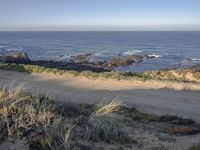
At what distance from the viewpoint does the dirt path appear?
17.2 meters

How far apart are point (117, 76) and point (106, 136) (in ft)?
47.8

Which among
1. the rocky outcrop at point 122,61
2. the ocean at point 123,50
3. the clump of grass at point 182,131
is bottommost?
the ocean at point 123,50

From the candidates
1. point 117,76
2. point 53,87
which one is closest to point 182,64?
point 117,76

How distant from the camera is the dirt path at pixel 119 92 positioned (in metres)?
17.2

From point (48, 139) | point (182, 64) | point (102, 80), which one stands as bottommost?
point (182, 64)

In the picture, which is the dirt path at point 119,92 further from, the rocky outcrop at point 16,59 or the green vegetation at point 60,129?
the rocky outcrop at point 16,59

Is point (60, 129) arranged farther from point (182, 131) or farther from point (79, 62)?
point (79, 62)

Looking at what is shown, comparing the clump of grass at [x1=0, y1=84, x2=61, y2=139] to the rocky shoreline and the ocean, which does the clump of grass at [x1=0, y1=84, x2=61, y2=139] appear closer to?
the rocky shoreline

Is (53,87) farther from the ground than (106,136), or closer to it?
closer to it

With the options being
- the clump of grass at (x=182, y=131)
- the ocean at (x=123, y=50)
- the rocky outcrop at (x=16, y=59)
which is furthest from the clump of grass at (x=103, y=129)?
the ocean at (x=123, y=50)

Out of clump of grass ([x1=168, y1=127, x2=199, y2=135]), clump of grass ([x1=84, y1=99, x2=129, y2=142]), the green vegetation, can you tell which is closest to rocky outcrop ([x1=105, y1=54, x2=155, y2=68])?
clump of grass ([x1=168, y1=127, x2=199, y2=135])

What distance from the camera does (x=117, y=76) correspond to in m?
24.2

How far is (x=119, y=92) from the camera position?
67.0 feet

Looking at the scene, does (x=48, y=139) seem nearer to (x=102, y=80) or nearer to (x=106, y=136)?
(x=106, y=136)
